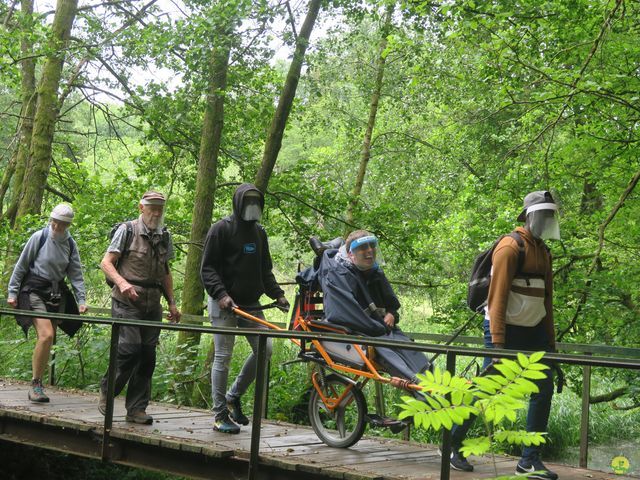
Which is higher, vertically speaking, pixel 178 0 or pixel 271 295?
pixel 178 0

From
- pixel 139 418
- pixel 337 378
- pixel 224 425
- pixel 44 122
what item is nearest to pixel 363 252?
pixel 337 378

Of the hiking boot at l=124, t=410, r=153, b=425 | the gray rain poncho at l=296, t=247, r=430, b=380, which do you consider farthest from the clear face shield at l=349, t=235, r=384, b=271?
the hiking boot at l=124, t=410, r=153, b=425

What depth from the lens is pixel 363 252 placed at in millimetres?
6238

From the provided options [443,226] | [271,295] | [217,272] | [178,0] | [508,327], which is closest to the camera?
[508,327]

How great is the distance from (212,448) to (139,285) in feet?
5.79

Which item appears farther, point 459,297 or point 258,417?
point 459,297

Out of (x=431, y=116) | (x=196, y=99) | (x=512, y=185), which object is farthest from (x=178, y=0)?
(x=431, y=116)

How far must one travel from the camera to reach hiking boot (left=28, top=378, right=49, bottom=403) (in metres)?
8.19

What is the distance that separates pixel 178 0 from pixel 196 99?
103 inches

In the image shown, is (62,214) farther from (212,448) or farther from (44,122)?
(44,122)

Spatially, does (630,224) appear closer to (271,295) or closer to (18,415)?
(271,295)

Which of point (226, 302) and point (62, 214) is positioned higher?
point (62, 214)

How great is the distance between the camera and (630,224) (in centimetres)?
1123

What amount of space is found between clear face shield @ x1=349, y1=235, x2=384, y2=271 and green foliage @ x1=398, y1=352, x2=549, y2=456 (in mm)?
3388
